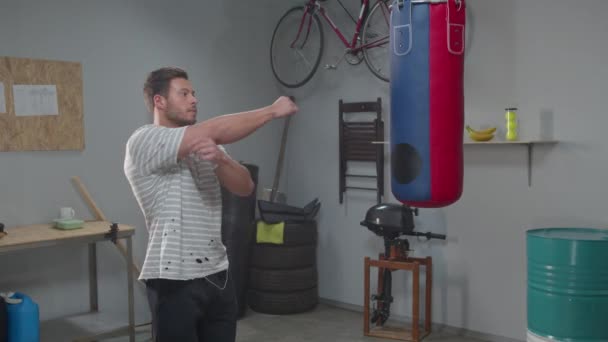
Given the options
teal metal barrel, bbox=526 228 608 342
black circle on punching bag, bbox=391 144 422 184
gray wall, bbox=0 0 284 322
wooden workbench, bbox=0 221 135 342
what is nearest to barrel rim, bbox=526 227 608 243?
teal metal barrel, bbox=526 228 608 342

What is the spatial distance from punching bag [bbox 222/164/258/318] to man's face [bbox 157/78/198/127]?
232 cm

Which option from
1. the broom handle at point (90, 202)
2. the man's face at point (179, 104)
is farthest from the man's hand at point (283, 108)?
the broom handle at point (90, 202)

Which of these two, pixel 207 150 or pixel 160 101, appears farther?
pixel 160 101

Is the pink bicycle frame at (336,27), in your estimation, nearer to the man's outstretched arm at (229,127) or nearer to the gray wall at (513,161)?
the gray wall at (513,161)

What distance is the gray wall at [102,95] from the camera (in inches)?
156

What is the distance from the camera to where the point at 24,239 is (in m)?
3.45

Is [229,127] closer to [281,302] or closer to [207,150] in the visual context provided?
[207,150]

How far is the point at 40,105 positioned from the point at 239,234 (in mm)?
1711

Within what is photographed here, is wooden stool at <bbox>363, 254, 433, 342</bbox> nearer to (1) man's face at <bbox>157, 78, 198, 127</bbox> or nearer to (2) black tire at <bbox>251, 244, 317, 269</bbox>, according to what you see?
(2) black tire at <bbox>251, 244, 317, 269</bbox>

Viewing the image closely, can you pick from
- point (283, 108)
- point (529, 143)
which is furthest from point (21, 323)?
point (529, 143)

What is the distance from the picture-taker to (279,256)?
4902mm

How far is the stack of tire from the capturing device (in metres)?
4.89

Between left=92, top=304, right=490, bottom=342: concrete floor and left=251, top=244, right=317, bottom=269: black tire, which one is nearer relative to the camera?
left=92, top=304, right=490, bottom=342: concrete floor

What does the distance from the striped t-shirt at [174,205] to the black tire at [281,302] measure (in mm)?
2767
